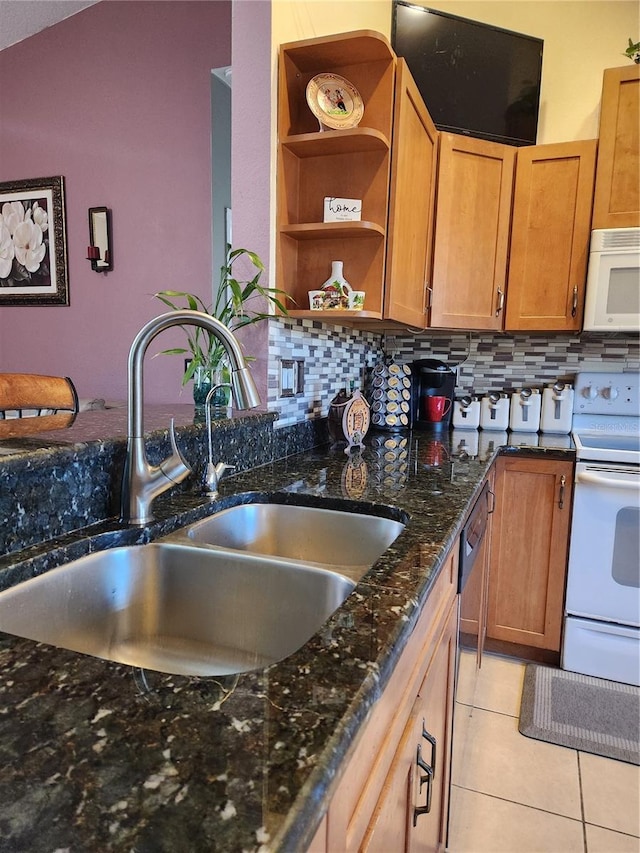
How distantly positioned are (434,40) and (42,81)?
236 cm

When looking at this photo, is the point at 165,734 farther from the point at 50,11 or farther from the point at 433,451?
the point at 50,11

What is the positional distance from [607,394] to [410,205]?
4.38ft

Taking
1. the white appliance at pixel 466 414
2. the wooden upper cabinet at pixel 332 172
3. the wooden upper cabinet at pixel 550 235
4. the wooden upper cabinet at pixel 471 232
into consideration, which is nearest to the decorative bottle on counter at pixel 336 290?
the wooden upper cabinet at pixel 332 172

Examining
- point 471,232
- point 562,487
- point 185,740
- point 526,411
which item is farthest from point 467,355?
point 185,740

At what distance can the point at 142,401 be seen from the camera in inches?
38.6

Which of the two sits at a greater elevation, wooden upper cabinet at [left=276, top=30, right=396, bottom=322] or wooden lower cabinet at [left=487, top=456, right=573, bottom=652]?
wooden upper cabinet at [left=276, top=30, right=396, bottom=322]

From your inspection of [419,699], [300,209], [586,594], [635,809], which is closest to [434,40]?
[300,209]

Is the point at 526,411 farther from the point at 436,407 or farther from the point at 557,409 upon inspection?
the point at 436,407

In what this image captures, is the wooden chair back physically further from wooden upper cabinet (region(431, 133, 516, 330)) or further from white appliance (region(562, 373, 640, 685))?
white appliance (region(562, 373, 640, 685))

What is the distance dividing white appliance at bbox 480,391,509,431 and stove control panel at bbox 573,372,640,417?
12.6 inches

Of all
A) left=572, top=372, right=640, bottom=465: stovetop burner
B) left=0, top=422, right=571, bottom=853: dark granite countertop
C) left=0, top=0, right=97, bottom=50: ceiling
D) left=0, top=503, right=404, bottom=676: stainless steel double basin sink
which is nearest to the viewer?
left=0, top=422, right=571, bottom=853: dark granite countertop

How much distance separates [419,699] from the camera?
35.0 inches

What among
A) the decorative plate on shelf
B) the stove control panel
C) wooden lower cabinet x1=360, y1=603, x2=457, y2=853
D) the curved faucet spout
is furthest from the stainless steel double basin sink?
the stove control panel

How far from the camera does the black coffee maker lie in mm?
2621
